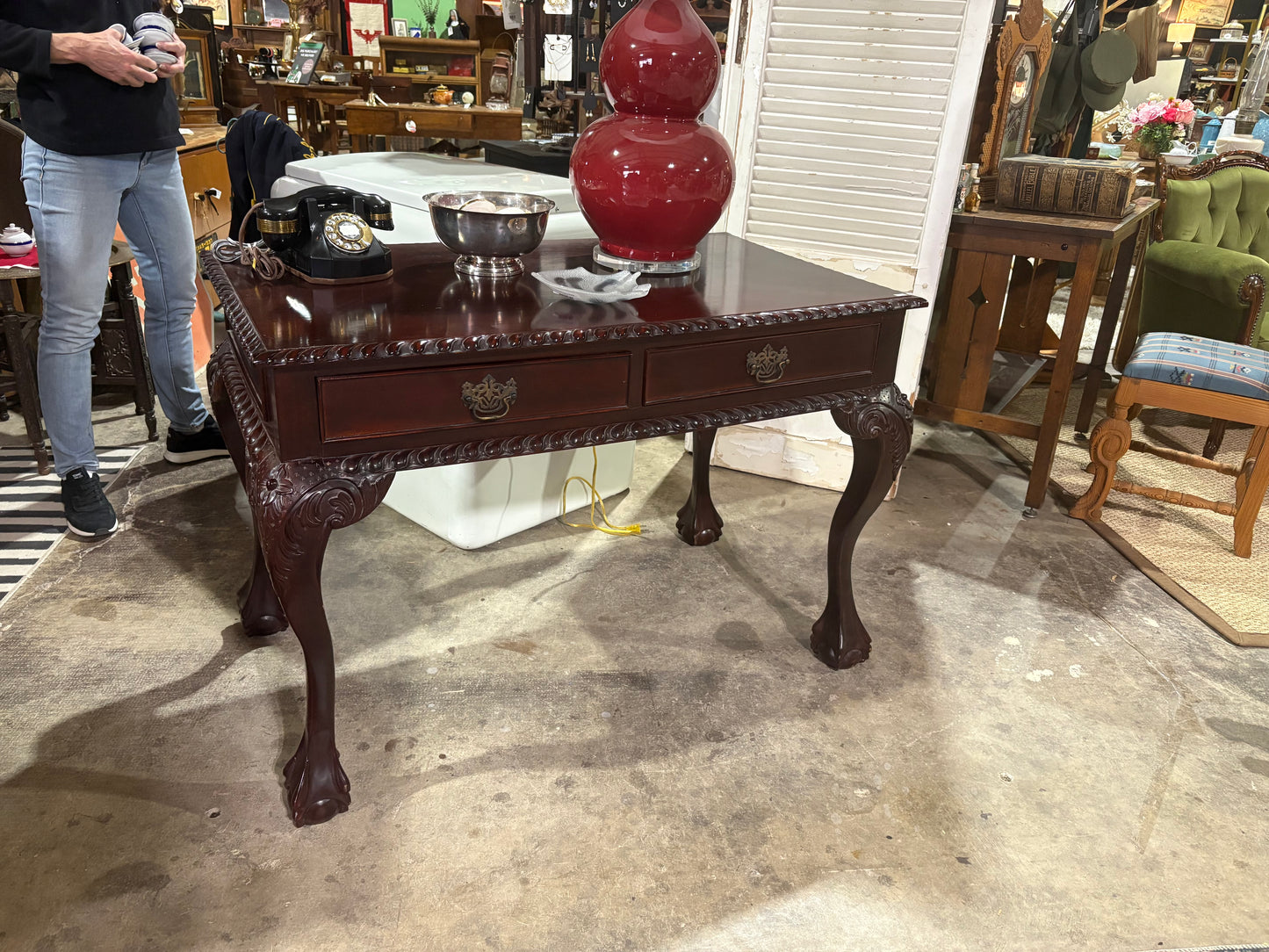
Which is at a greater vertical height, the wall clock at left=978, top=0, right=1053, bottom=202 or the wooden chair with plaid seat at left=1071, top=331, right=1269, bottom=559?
the wall clock at left=978, top=0, right=1053, bottom=202

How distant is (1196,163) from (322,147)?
17.4 ft

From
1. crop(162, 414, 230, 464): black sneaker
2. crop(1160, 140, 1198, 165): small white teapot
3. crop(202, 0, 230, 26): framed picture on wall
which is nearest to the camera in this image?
crop(162, 414, 230, 464): black sneaker

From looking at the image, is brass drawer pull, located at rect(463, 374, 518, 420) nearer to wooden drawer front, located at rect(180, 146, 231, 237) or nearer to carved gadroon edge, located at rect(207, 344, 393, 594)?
carved gadroon edge, located at rect(207, 344, 393, 594)

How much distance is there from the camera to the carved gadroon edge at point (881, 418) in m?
1.80

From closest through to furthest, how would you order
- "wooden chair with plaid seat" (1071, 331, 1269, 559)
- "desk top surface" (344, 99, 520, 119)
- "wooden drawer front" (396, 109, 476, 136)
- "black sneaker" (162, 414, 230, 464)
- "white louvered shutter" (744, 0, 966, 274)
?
1. "white louvered shutter" (744, 0, 966, 274)
2. "wooden chair with plaid seat" (1071, 331, 1269, 559)
3. "black sneaker" (162, 414, 230, 464)
4. "desk top surface" (344, 99, 520, 119)
5. "wooden drawer front" (396, 109, 476, 136)

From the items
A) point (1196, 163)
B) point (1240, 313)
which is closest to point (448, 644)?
point (1240, 313)

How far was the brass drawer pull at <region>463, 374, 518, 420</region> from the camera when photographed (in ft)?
4.54

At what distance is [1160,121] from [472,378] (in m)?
4.73

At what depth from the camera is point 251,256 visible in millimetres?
1602

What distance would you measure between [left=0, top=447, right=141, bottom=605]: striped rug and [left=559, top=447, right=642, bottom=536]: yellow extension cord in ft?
4.38

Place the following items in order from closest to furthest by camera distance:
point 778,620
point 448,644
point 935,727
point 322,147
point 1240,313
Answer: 1. point 935,727
2. point 448,644
3. point 778,620
4. point 1240,313
5. point 322,147

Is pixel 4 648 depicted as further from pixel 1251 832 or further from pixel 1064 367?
pixel 1064 367

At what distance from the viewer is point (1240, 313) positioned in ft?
10.8

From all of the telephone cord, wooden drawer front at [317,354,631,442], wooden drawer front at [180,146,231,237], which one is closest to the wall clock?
wooden drawer front at [317,354,631,442]
